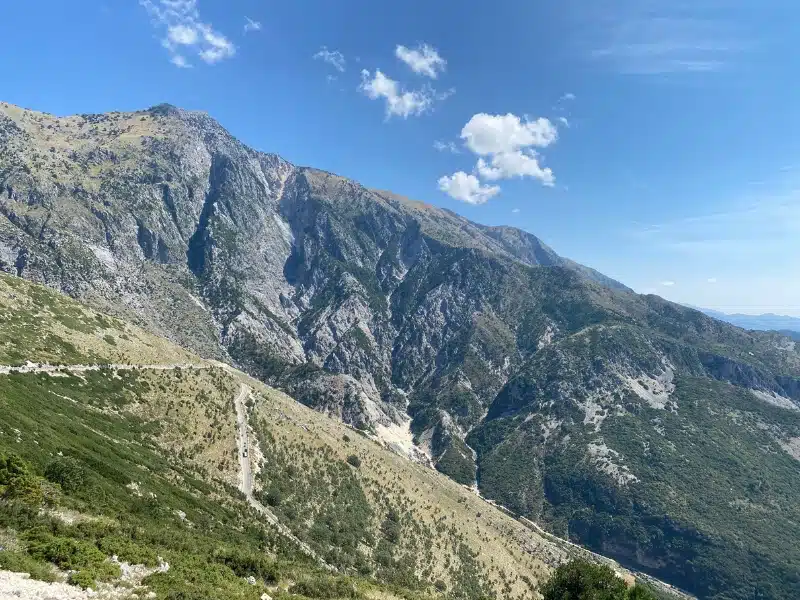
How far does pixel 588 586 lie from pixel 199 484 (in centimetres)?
4836

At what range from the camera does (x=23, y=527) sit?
25.7 m

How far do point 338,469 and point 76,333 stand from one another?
55.2 metres

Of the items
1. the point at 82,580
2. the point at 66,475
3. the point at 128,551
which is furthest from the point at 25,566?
the point at 66,475

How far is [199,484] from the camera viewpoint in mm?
59625

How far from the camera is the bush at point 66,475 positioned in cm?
3550

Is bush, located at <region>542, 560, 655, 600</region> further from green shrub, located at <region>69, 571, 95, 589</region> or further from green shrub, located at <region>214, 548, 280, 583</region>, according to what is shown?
green shrub, located at <region>69, 571, 95, 589</region>

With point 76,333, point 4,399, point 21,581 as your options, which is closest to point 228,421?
point 76,333

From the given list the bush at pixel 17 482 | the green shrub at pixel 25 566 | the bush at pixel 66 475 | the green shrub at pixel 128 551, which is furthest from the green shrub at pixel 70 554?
the bush at pixel 66 475

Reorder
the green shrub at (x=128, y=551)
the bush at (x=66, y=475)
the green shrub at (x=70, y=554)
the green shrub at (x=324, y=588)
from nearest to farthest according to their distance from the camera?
the green shrub at (x=70, y=554), the green shrub at (x=128, y=551), the green shrub at (x=324, y=588), the bush at (x=66, y=475)

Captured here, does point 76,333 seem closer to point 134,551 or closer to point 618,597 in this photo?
point 134,551

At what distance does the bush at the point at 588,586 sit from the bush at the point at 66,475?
49082mm

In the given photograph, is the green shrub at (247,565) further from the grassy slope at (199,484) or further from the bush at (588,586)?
the bush at (588,586)

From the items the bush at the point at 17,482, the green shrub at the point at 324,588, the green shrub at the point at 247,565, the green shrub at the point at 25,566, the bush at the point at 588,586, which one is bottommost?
the bush at the point at 588,586

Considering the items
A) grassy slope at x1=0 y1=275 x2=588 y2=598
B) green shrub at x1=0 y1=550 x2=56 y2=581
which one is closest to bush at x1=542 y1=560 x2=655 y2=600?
grassy slope at x1=0 y1=275 x2=588 y2=598
